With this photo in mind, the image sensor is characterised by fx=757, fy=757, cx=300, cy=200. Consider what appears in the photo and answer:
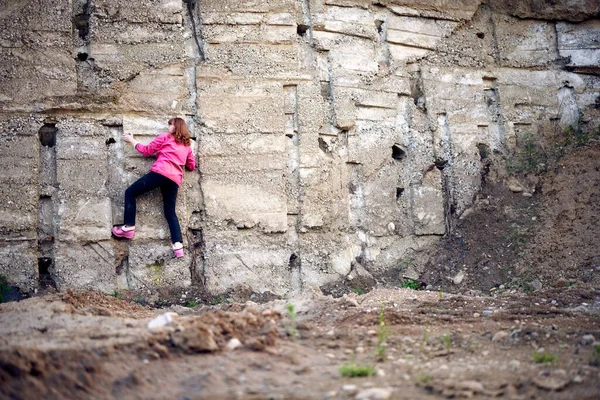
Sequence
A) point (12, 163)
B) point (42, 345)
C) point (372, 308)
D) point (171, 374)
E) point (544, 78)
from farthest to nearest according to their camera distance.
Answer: point (544, 78) < point (12, 163) < point (372, 308) < point (42, 345) < point (171, 374)

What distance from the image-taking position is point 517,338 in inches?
203

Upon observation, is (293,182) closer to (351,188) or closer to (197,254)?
(351,188)

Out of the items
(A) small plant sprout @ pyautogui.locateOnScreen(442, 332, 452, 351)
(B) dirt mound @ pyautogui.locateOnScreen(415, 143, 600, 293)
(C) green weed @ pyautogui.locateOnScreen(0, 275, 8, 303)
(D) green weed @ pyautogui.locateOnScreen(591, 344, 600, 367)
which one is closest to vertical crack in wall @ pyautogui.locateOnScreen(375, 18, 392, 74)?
(B) dirt mound @ pyautogui.locateOnScreen(415, 143, 600, 293)

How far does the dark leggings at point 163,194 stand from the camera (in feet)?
24.3

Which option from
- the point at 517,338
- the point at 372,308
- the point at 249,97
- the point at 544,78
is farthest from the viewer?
the point at 544,78

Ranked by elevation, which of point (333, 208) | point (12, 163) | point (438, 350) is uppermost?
point (12, 163)

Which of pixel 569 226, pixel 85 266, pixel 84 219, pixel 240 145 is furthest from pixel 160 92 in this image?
pixel 569 226

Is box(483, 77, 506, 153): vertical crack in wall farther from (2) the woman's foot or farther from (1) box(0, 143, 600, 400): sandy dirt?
(2) the woman's foot

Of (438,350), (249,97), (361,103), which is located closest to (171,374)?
(438,350)

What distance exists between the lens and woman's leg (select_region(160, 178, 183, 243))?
24.7 ft

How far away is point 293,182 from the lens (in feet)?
26.6

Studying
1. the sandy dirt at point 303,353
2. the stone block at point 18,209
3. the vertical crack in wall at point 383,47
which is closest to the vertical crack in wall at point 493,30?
the vertical crack in wall at point 383,47

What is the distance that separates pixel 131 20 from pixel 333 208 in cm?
290

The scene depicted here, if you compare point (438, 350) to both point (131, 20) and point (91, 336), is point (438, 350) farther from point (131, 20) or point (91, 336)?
point (131, 20)
